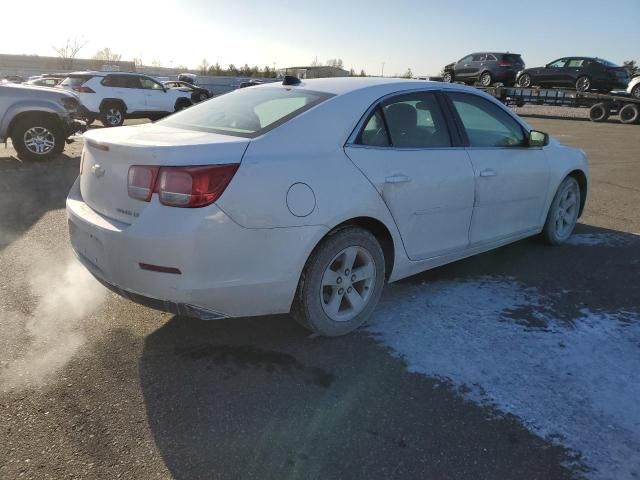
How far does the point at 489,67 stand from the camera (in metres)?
24.8

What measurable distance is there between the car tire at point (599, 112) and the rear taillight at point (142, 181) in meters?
24.1

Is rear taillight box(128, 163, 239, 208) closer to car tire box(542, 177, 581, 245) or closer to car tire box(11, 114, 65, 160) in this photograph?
car tire box(542, 177, 581, 245)

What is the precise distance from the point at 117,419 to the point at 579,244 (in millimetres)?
4742

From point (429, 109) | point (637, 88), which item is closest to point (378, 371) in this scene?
point (429, 109)

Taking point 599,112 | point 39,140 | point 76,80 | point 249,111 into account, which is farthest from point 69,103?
point 599,112

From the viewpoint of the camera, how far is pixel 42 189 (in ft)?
23.8

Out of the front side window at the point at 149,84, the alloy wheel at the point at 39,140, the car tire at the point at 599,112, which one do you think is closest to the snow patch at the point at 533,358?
the alloy wheel at the point at 39,140

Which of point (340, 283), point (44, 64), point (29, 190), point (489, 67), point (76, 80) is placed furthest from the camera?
point (44, 64)

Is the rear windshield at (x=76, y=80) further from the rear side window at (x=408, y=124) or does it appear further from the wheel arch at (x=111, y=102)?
the rear side window at (x=408, y=124)

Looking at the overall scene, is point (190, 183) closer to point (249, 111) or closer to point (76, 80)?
point (249, 111)

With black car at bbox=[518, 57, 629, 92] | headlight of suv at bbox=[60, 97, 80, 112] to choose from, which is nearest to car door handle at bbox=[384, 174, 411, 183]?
Result: headlight of suv at bbox=[60, 97, 80, 112]

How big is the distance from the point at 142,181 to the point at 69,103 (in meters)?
8.73

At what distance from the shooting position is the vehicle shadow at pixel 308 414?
7.34ft

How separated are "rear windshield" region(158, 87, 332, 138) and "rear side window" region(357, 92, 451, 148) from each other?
37 cm
